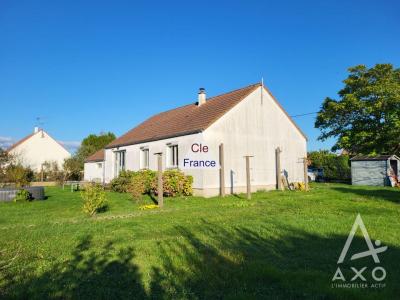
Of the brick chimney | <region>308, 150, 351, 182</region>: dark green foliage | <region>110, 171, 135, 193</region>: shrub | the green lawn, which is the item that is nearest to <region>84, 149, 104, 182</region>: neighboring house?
<region>110, 171, 135, 193</region>: shrub

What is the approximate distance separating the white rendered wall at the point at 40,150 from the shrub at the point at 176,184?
112 ft

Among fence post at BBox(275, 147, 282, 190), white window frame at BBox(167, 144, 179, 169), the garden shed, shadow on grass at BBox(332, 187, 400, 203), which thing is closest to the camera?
shadow on grass at BBox(332, 187, 400, 203)

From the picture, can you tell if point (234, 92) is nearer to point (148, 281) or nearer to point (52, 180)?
point (148, 281)

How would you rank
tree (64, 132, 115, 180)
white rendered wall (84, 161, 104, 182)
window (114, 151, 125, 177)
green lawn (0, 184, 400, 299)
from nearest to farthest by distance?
green lawn (0, 184, 400, 299) < window (114, 151, 125, 177) < white rendered wall (84, 161, 104, 182) < tree (64, 132, 115, 180)

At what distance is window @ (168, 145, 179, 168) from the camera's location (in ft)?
65.7

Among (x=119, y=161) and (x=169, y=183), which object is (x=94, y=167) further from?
(x=169, y=183)

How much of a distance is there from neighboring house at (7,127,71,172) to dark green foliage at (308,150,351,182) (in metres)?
33.3

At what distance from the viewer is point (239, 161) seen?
19016mm

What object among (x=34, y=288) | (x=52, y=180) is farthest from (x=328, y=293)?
(x=52, y=180)

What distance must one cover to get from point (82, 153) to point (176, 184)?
35.8 m

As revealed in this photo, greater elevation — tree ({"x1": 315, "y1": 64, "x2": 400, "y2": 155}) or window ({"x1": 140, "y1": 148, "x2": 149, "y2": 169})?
tree ({"x1": 315, "y1": 64, "x2": 400, "y2": 155})

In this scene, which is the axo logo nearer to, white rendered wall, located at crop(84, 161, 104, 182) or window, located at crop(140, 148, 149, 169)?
window, located at crop(140, 148, 149, 169)

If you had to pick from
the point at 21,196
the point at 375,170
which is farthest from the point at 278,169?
the point at 21,196

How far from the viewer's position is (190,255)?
5980 millimetres
